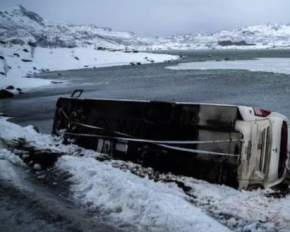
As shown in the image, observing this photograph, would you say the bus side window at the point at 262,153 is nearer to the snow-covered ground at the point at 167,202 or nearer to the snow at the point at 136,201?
the snow-covered ground at the point at 167,202

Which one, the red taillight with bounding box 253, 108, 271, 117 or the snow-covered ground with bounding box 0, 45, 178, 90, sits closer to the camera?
the red taillight with bounding box 253, 108, 271, 117

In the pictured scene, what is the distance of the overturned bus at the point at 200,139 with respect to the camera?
20.4ft

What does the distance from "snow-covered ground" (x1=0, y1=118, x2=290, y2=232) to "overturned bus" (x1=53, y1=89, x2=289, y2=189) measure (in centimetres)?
35

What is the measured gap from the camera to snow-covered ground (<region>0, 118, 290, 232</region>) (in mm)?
4727

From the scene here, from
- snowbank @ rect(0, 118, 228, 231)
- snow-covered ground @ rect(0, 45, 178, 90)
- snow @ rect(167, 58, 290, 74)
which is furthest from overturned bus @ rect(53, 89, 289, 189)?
snow @ rect(167, 58, 290, 74)

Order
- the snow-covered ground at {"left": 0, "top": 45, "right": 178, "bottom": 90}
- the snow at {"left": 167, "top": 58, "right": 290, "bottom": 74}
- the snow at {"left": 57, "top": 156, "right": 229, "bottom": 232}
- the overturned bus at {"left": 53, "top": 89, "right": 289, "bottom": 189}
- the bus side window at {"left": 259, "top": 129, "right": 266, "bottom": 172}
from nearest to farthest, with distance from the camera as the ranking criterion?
the snow at {"left": 57, "top": 156, "right": 229, "bottom": 232} < the overturned bus at {"left": 53, "top": 89, "right": 289, "bottom": 189} < the bus side window at {"left": 259, "top": 129, "right": 266, "bottom": 172} < the snow at {"left": 167, "top": 58, "right": 290, "bottom": 74} < the snow-covered ground at {"left": 0, "top": 45, "right": 178, "bottom": 90}

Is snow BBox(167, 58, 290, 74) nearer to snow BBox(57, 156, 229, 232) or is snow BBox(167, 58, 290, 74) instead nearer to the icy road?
the icy road

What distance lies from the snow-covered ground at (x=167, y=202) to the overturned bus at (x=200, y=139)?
35cm

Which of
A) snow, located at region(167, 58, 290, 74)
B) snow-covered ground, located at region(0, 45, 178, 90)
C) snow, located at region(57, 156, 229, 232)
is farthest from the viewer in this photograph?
snow-covered ground, located at region(0, 45, 178, 90)

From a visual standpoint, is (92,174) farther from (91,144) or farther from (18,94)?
(18,94)

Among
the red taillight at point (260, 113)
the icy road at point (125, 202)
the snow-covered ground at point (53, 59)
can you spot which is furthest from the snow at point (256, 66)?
the icy road at point (125, 202)

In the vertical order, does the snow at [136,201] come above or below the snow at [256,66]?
below

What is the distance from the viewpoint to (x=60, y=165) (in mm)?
7254

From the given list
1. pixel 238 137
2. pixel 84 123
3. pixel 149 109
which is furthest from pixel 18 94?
pixel 238 137
